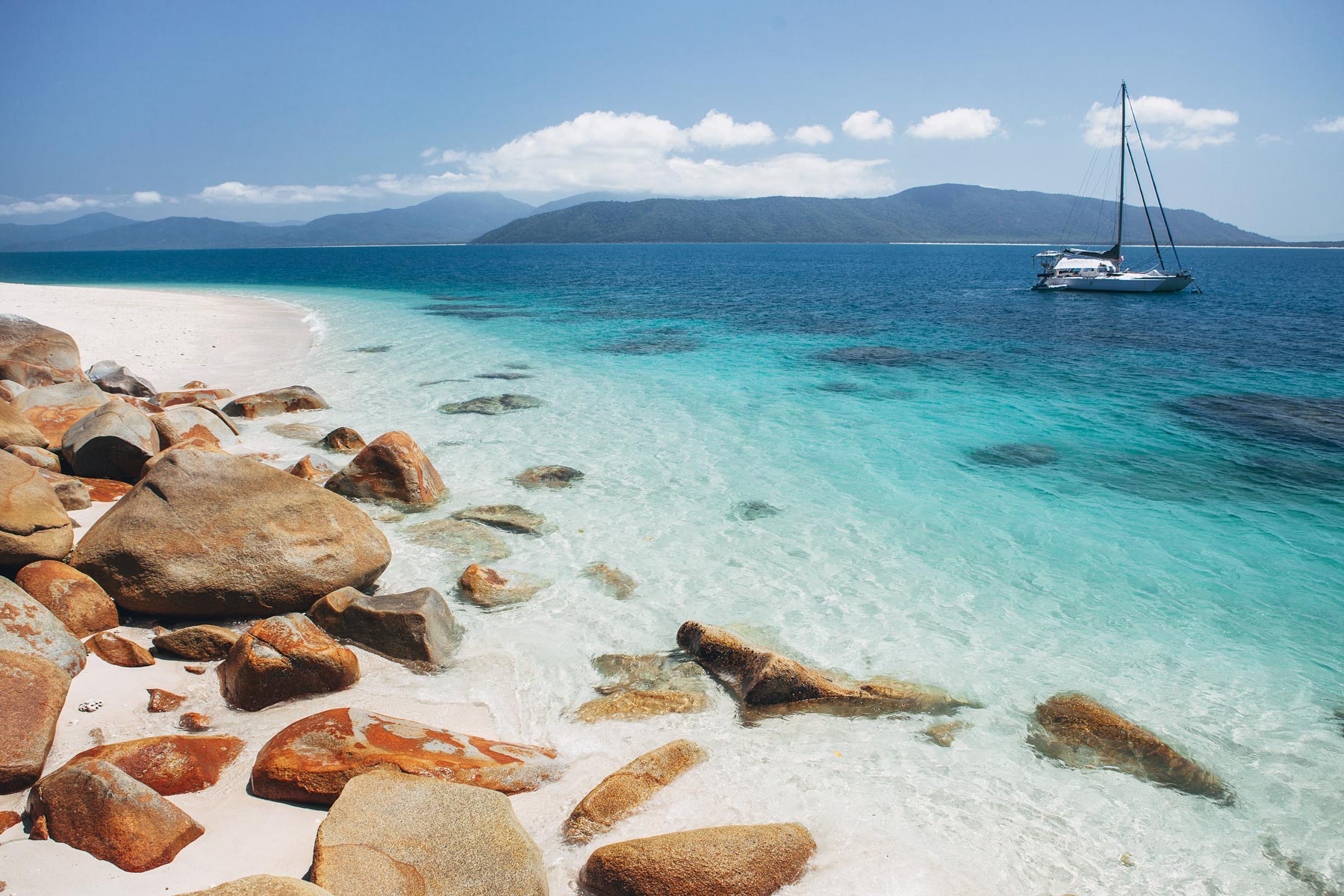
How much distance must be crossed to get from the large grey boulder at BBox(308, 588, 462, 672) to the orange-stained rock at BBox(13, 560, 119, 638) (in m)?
1.68

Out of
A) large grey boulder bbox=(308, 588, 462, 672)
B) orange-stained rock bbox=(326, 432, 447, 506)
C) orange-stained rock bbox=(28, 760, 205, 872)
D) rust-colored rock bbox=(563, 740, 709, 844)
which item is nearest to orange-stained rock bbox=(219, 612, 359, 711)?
large grey boulder bbox=(308, 588, 462, 672)

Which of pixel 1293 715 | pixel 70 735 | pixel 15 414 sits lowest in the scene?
pixel 1293 715

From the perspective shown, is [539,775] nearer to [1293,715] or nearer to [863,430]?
[1293,715]

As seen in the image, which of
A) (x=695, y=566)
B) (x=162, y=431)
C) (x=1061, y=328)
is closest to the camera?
(x=695, y=566)

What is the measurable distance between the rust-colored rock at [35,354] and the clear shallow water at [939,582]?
5.38m

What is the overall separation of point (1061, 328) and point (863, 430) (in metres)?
25.2

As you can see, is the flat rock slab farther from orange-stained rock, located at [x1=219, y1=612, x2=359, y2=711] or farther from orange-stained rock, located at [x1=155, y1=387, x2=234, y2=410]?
orange-stained rock, located at [x1=155, y1=387, x2=234, y2=410]

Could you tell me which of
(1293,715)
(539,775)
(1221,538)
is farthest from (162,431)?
(1221,538)

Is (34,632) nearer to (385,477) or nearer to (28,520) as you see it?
(28,520)

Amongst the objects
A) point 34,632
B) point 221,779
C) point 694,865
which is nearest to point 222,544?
point 34,632

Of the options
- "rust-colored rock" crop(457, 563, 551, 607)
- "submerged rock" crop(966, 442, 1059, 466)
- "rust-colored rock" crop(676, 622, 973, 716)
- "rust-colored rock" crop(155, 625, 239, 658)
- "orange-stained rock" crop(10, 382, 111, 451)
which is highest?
"orange-stained rock" crop(10, 382, 111, 451)

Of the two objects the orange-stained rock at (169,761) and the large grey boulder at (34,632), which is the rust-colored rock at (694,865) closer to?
the orange-stained rock at (169,761)

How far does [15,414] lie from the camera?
10.3 metres

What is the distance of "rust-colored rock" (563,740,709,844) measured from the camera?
4637 millimetres
